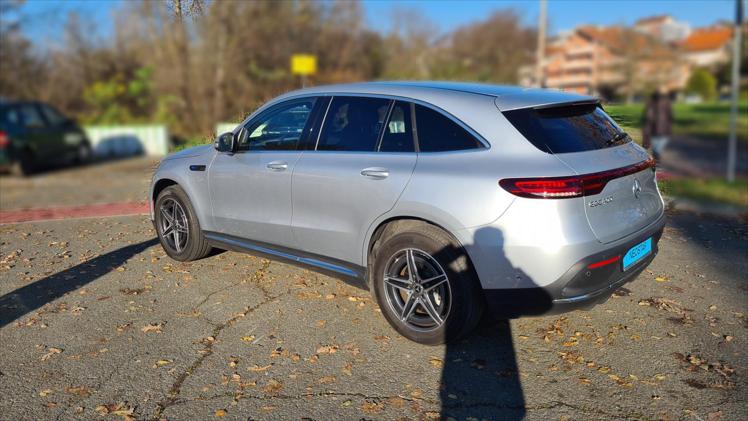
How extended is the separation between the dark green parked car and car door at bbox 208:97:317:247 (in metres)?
10.9

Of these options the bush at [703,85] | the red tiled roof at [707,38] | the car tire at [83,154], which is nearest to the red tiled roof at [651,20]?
the bush at [703,85]

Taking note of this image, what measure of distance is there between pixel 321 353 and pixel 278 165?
159cm

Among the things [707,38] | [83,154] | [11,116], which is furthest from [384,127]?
[707,38]

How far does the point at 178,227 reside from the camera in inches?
233

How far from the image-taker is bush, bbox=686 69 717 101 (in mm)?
64438

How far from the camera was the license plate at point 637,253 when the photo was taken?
12.9 ft

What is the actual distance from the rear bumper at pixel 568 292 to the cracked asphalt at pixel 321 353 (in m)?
0.38

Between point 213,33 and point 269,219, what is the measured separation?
54.9 feet

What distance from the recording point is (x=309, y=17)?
2427 centimetres

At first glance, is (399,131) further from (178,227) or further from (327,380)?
(178,227)

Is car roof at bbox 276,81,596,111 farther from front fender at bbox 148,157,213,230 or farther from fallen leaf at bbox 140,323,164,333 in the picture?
fallen leaf at bbox 140,323,164,333

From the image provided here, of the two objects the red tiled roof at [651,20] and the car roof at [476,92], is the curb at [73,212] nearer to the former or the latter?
the car roof at [476,92]

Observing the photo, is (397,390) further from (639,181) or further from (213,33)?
(213,33)

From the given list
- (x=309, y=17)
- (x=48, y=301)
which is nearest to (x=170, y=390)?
(x=48, y=301)
